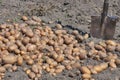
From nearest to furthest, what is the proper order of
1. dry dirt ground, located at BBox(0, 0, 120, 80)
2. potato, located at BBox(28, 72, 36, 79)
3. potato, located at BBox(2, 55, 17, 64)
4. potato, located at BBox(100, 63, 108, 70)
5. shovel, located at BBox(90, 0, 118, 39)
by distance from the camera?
potato, located at BBox(28, 72, 36, 79) → potato, located at BBox(2, 55, 17, 64) → potato, located at BBox(100, 63, 108, 70) → shovel, located at BBox(90, 0, 118, 39) → dry dirt ground, located at BBox(0, 0, 120, 80)

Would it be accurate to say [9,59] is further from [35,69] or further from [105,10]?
[105,10]

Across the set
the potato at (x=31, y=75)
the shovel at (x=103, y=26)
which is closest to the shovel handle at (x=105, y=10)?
the shovel at (x=103, y=26)

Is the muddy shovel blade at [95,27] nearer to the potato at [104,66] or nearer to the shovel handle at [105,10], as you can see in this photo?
the shovel handle at [105,10]

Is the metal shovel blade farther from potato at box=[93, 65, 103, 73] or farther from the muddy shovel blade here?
potato at box=[93, 65, 103, 73]

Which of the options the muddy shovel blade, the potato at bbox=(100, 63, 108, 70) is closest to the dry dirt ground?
the muddy shovel blade

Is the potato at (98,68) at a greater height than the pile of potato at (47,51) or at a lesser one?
lesser

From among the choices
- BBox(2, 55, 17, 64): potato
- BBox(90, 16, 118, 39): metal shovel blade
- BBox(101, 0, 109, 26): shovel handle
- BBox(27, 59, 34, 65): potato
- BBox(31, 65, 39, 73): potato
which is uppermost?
BBox(101, 0, 109, 26): shovel handle

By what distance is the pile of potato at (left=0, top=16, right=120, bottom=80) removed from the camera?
3.27 m

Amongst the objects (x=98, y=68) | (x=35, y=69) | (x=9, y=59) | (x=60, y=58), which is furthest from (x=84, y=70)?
(x=9, y=59)

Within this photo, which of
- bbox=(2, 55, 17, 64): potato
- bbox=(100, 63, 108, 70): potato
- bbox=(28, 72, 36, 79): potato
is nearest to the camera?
bbox=(28, 72, 36, 79): potato

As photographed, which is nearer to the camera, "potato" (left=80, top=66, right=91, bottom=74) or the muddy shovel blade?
"potato" (left=80, top=66, right=91, bottom=74)

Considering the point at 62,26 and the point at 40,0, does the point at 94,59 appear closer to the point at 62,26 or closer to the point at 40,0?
the point at 62,26

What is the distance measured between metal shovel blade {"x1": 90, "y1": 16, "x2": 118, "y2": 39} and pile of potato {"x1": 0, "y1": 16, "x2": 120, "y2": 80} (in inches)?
6.5

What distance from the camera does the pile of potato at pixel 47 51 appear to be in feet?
10.7
